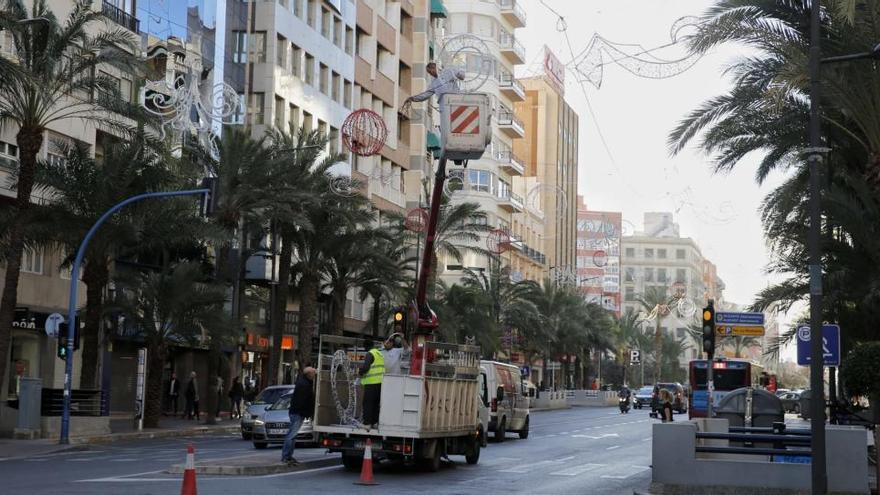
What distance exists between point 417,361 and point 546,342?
6106 cm

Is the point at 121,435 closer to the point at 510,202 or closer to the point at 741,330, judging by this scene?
the point at 741,330

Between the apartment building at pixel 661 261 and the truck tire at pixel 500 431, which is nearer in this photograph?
the truck tire at pixel 500 431

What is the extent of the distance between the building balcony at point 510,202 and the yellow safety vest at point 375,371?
7270 cm

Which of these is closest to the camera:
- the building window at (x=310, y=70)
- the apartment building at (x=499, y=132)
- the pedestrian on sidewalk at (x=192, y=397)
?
the pedestrian on sidewalk at (x=192, y=397)

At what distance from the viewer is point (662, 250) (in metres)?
186

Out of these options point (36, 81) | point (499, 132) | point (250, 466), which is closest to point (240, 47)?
point (36, 81)

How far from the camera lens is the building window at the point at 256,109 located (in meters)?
58.8

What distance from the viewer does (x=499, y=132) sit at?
9975 cm

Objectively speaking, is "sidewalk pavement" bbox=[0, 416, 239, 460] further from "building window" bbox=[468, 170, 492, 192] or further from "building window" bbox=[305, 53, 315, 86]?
"building window" bbox=[468, 170, 492, 192]

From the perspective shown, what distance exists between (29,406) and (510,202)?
65182mm

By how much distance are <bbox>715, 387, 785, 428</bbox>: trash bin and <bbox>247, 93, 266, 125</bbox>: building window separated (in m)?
36.5

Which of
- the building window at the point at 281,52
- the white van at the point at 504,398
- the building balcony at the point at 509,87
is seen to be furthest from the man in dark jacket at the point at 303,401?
the building balcony at the point at 509,87

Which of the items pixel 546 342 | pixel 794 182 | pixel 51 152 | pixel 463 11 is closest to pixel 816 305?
pixel 794 182

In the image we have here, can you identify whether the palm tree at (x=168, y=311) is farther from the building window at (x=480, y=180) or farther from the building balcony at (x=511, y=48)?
the building balcony at (x=511, y=48)
